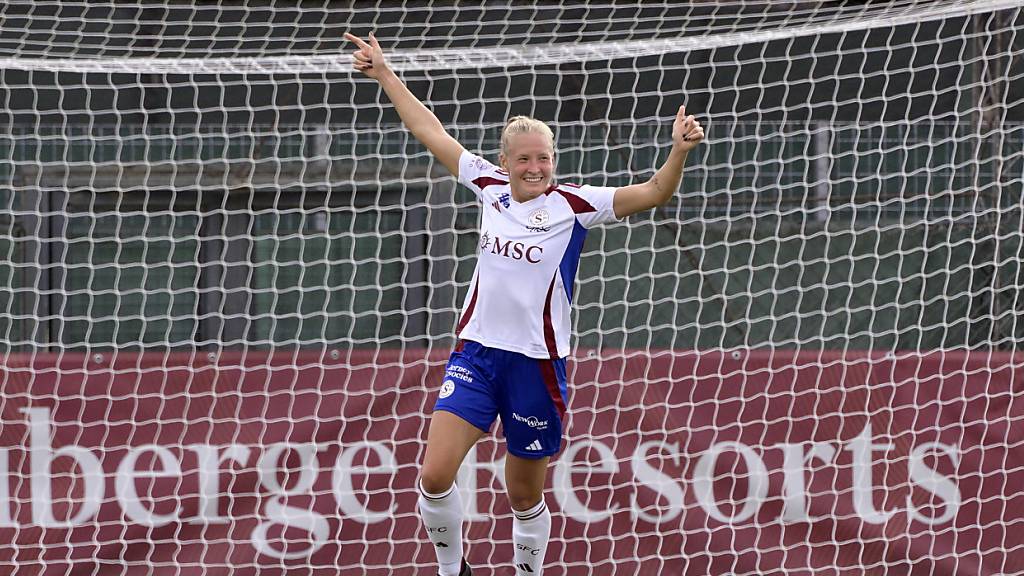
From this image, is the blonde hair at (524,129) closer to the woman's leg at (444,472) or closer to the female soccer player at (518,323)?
the female soccer player at (518,323)

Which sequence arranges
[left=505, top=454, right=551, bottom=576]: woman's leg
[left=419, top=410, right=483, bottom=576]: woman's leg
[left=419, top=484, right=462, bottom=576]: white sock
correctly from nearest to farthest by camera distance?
[left=419, top=410, right=483, bottom=576]: woman's leg
[left=419, top=484, right=462, bottom=576]: white sock
[left=505, top=454, right=551, bottom=576]: woman's leg

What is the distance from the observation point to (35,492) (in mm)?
5355

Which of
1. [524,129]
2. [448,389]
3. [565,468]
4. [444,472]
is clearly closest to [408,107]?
[524,129]

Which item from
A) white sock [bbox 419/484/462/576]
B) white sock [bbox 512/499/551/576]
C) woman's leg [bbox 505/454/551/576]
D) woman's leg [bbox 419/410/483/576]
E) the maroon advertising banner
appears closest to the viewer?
woman's leg [bbox 419/410/483/576]

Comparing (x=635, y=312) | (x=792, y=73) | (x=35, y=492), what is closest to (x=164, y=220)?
(x=35, y=492)

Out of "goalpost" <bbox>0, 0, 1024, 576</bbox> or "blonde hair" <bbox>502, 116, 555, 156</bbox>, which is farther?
"goalpost" <bbox>0, 0, 1024, 576</bbox>

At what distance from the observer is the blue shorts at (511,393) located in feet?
12.7

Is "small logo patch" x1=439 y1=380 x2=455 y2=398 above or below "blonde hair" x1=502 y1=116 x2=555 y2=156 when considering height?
below

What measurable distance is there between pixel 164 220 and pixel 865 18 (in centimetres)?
409

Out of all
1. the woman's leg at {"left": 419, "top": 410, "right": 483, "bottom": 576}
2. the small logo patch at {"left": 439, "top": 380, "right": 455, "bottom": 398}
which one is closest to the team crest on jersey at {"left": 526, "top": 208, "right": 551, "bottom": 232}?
the small logo patch at {"left": 439, "top": 380, "right": 455, "bottom": 398}

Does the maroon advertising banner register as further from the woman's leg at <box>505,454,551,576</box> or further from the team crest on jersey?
the team crest on jersey

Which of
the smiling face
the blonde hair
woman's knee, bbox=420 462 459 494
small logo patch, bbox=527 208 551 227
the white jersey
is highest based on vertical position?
the blonde hair

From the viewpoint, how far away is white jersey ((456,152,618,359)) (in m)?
3.86

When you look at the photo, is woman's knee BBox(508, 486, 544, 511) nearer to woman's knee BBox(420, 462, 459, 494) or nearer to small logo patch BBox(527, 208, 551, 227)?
woman's knee BBox(420, 462, 459, 494)
